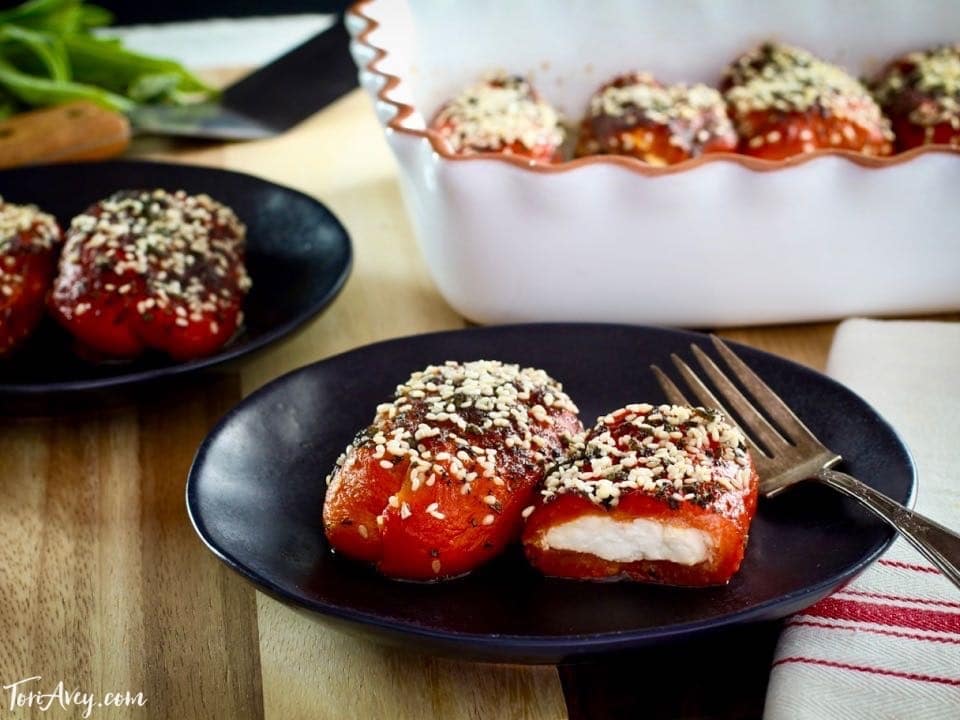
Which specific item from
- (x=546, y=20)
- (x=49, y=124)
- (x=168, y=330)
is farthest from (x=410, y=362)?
(x=49, y=124)

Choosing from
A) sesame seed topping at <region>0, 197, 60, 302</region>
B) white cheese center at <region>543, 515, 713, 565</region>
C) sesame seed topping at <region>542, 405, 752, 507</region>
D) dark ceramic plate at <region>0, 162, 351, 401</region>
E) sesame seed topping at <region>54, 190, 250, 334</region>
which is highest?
sesame seed topping at <region>542, 405, 752, 507</region>

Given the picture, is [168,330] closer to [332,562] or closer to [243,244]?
[243,244]

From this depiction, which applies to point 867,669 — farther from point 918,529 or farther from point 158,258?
point 158,258

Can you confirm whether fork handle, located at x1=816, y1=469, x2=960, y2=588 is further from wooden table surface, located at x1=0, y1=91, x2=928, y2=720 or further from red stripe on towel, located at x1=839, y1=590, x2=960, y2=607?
wooden table surface, located at x1=0, y1=91, x2=928, y2=720

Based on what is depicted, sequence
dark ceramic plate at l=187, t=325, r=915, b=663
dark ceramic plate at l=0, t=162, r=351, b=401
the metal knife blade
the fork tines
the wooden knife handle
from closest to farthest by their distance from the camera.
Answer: dark ceramic plate at l=187, t=325, r=915, b=663, the fork tines, dark ceramic plate at l=0, t=162, r=351, b=401, the wooden knife handle, the metal knife blade

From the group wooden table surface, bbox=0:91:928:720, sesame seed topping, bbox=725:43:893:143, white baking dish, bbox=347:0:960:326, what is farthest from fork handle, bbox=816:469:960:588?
sesame seed topping, bbox=725:43:893:143

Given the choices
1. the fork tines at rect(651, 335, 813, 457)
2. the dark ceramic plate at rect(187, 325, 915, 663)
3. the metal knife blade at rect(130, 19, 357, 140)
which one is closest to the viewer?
the dark ceramic plate at rect(187, 325, 915, 663)
